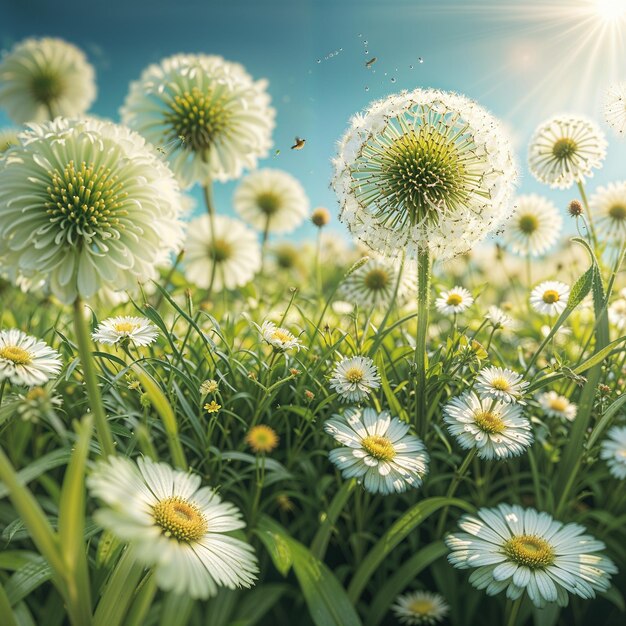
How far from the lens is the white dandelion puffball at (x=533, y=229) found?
163 centimetres

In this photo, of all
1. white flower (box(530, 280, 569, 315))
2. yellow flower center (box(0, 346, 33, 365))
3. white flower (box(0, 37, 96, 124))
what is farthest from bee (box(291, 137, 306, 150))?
white flower (box(0, 37, 96, 124))

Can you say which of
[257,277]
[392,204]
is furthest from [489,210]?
[257,277]

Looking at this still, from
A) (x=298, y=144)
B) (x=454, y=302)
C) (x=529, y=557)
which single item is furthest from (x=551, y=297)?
(x=298, y=144)

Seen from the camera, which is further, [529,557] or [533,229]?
[533,229]

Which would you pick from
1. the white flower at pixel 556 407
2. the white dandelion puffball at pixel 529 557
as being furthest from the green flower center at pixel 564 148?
the white dandelion puffball at pixel 529 557

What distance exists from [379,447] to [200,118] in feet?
3.23

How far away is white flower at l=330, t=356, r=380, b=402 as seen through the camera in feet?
3.18

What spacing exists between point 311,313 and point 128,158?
2.84ft

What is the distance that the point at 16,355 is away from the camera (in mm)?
928

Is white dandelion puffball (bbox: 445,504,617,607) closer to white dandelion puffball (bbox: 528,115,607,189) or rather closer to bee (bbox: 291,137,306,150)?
white dandelion puffball (bbox: 528,115,607,189)

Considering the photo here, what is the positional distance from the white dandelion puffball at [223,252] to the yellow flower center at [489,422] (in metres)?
1.25

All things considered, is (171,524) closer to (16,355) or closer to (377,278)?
(16,355)

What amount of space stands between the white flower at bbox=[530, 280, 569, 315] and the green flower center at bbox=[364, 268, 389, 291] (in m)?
0.39

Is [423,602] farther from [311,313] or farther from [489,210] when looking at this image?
[311,313]
